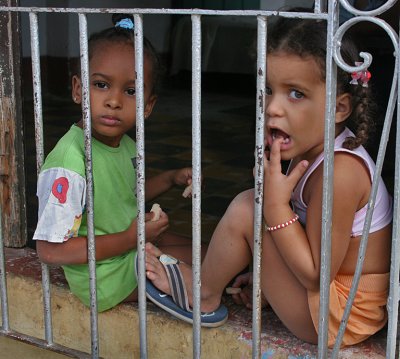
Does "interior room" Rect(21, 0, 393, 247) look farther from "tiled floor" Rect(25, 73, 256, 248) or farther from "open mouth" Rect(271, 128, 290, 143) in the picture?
"open mouth" Rect(271, 128, 290, 143)

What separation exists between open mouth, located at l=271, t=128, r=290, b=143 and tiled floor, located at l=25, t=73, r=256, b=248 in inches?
64.4

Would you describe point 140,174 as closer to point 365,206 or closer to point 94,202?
point 94,202

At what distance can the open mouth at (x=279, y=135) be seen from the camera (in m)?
1.90

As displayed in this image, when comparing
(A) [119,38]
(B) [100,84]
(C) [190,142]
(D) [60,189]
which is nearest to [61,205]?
(D) [60,189]

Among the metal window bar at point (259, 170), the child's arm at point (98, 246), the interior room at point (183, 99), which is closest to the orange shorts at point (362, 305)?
the metal window bar at point (259, 170)

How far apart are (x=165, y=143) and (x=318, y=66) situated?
3815 mm

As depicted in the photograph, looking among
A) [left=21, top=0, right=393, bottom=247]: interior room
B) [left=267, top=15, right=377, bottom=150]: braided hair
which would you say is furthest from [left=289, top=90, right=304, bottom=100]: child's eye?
[left=21, top=0, right=393, bottom=247]: interior room

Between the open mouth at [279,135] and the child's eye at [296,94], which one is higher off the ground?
the child's eye at [296,94]

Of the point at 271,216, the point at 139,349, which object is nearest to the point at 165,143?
the point at 139,349

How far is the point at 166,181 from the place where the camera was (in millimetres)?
2637

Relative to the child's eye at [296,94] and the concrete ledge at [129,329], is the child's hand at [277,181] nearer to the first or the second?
the child's eye at [296,94]

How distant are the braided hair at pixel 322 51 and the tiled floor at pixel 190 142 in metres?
1.69

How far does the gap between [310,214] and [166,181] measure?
0.88 meters

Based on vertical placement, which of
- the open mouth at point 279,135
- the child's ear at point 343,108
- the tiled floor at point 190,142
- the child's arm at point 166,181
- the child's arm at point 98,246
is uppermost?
the child's ear at point 343,108
